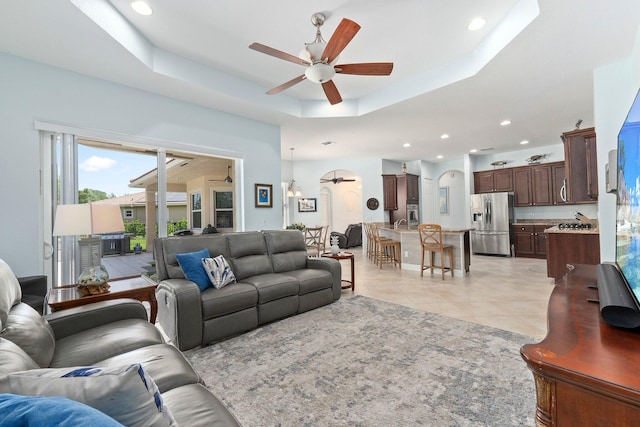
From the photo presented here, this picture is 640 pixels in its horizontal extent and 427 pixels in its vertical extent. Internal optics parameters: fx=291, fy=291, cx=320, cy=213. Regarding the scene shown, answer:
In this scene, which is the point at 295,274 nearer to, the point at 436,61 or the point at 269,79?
the point at 269,79

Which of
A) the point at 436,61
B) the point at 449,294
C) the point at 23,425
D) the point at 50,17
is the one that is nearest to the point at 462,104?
the point at 436,61

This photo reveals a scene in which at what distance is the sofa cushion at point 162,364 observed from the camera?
4.38ft

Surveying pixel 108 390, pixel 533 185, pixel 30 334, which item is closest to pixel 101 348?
pixel 30 334

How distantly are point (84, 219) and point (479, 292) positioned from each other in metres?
4.82

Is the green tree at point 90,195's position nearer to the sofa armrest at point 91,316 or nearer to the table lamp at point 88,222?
the table lamp at point 88,222

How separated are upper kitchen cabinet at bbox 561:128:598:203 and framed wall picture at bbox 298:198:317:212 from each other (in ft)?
19.5

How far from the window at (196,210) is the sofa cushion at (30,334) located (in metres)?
2.97

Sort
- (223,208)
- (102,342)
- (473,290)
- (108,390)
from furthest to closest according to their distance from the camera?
(223,208) → (473,290) → (102,342) → (108,390)

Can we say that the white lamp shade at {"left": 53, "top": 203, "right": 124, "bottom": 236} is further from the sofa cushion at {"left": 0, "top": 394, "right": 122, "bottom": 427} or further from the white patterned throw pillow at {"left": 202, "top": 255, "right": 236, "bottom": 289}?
the sofa cushion at {"left": 0, "top": 394, "right": 122, "bottom": 427}

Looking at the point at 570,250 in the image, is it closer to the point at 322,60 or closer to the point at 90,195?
the point at 322,60

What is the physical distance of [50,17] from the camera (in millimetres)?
2307

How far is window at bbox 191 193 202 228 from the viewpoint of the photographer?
14.9ft

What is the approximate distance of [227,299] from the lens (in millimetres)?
2842

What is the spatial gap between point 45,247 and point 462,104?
5.52 metres
